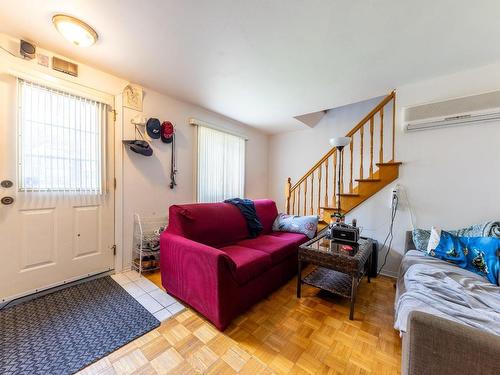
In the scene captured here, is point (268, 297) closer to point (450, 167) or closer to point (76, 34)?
point (450, 167)

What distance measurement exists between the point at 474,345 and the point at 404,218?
6.44ft

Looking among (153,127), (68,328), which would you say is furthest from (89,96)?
(68,328)

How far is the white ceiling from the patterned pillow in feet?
5.56

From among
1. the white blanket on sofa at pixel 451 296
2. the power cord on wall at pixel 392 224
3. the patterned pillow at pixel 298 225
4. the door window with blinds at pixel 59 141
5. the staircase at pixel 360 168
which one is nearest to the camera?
the white blanket on sofa at pixel 451 296

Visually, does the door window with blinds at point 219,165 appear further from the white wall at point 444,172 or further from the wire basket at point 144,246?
the white wall at point 444,172

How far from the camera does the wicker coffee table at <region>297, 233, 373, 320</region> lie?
5.67ft

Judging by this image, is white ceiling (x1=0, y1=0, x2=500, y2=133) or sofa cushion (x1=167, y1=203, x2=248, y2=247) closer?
white ceiling (x1=0, y1=0, x2=500, y2=133)

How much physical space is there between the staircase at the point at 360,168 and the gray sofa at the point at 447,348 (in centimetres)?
189

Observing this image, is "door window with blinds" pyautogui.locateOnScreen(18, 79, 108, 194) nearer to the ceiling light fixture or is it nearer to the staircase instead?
the ceiling light fixture

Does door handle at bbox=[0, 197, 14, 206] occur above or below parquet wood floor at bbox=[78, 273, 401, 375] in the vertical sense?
above

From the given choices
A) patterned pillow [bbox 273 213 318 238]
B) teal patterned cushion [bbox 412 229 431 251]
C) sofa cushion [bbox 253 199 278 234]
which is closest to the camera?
teal patterned cushion [bbox 412 229 431 251]

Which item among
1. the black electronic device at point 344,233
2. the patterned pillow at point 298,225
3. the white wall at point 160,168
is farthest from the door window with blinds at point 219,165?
the black electronic device at point 344,233

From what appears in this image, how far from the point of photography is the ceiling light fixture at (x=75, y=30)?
57.7 inches

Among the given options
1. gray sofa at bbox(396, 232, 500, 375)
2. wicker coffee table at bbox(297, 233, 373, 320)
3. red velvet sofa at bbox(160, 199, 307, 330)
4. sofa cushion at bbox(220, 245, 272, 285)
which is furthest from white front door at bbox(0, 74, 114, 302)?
gray sofa at bbox(396, 232, 500, 375)
